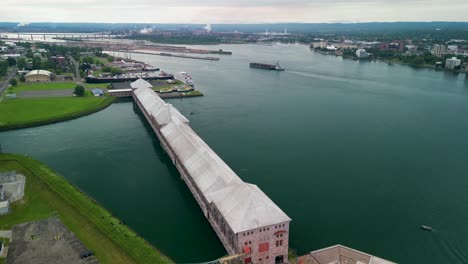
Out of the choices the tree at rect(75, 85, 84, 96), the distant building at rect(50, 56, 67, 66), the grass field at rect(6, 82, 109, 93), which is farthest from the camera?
the distant building at rect(50, 56, 67, 66)

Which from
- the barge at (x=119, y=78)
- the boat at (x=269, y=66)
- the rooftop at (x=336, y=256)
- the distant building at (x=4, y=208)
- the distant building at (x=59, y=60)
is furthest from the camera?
the boat at (x=269, y=66)

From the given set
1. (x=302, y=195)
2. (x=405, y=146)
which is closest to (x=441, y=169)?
(x=405, y=146)

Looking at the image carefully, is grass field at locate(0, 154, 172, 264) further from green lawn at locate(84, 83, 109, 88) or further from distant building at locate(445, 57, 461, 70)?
distant building at locate(445, 57, 461, 70)

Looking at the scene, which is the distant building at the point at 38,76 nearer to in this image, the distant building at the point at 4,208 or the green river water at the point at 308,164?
the green river water at the point at 308,164

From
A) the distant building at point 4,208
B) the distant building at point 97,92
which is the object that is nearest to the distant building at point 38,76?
the distant building at point 97,92

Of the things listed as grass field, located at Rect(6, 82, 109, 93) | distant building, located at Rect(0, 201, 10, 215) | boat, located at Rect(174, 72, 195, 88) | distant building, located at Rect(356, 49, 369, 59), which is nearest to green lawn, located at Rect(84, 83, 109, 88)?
grass field, located at Rect(6, 82, 109, 93)

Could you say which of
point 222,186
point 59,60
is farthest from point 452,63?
point 59,60
